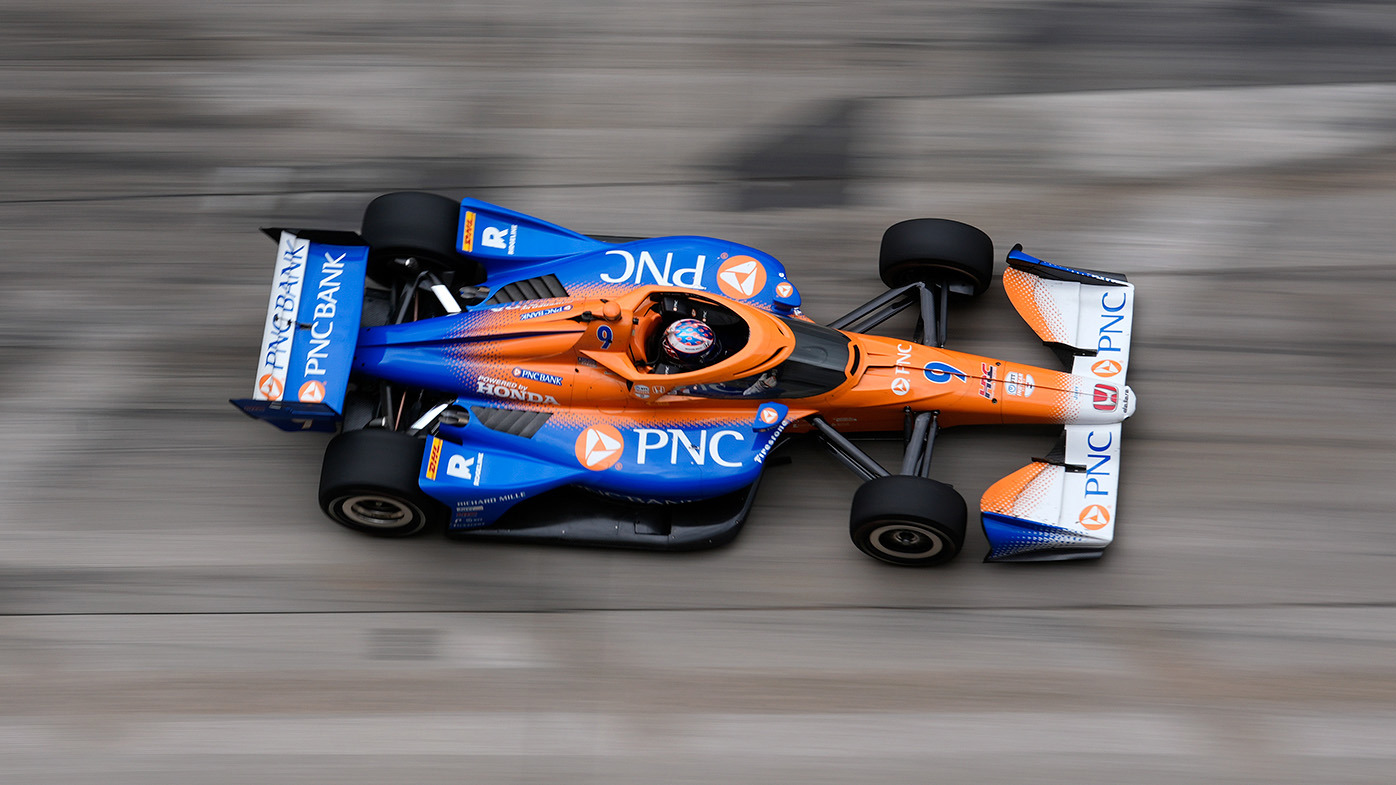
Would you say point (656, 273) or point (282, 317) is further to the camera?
point (656, 273)

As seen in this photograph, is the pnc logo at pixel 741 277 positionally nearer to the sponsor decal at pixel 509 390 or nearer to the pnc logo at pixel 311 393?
the sponsor decal at pixel 509 390

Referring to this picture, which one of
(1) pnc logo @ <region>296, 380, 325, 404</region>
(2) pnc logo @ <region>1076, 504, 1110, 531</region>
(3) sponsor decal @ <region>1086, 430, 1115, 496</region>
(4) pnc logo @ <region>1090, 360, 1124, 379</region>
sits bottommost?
(2) pnc logo @ <region>1076, 504, 1110, 531</region>

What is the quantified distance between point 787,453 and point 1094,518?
154cm

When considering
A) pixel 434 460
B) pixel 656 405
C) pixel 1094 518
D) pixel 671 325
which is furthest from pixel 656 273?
pixel 1094 518

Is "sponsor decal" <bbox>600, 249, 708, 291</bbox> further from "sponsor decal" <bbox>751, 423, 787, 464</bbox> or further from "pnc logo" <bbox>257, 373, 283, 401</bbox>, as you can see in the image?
"pnc logo" <bbox>257, 373, 283, 401</bbox>

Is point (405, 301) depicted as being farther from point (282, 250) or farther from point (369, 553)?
point (369, 553)

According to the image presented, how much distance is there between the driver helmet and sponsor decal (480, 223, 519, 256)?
116 cm

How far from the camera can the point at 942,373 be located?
5.69m

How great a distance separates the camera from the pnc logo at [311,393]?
550 centimetres

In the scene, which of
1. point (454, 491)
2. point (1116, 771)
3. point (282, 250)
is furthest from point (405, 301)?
point (1116, 771)

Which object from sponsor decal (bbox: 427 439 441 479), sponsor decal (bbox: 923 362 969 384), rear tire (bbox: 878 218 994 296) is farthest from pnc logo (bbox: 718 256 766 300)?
sponsor decal (bbox: 427 439 441 479)

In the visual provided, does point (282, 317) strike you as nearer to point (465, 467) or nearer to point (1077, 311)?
point (465, 467)

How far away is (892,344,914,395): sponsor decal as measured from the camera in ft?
18.5

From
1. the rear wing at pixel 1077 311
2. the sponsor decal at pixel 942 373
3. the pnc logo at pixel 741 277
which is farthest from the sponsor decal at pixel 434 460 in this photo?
the rear wing at pixel 1077 311
